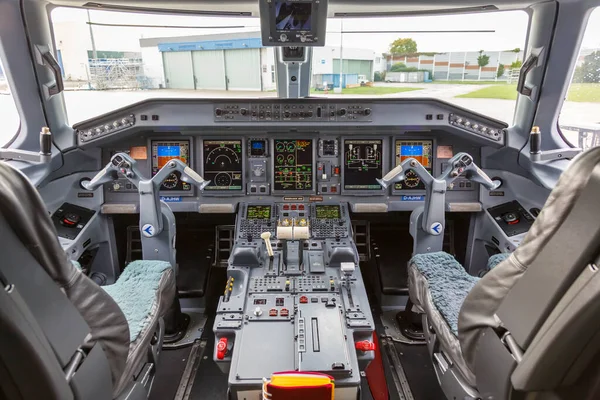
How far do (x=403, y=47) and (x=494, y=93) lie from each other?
0.86m

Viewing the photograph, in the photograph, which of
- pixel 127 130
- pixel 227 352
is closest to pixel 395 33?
pixel 127 130

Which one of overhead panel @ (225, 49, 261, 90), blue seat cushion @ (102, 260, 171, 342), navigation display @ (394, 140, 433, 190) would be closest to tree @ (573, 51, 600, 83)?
navigation display @ (394, 140, 433, 190)

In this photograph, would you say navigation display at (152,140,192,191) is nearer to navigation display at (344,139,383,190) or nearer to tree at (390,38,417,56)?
navigation display at (344,139,383,190)

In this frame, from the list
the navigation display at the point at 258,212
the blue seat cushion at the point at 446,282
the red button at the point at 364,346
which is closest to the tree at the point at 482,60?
the blue seat cushion at the point at 446,282

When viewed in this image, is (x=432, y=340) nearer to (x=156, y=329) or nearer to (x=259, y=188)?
(x=156, y=329)

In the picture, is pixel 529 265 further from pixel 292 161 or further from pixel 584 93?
pixel 584 93

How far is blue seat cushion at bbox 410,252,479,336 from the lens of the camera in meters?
1.91

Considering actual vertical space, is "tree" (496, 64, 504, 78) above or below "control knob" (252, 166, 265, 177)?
above

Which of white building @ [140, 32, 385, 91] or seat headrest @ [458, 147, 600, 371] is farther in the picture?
white building @ [140, 32, 385, 91]

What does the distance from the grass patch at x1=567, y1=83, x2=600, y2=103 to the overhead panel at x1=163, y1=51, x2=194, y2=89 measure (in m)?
3.01

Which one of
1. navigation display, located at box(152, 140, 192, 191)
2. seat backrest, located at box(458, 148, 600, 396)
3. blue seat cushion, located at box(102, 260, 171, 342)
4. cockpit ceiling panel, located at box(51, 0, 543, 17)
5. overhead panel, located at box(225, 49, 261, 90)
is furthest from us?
overhead panel, located at box(225, 49, 261, 90)

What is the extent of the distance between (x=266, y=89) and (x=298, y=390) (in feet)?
8.58

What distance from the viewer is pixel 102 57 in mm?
3250

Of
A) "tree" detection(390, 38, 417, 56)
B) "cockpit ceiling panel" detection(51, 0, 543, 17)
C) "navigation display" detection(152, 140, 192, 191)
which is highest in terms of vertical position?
"cockpit ceiling panel" detection(51, 0, 543, 17)
